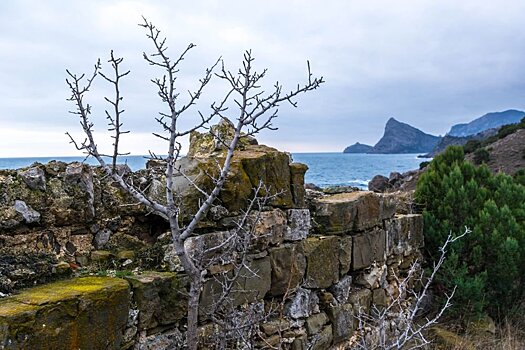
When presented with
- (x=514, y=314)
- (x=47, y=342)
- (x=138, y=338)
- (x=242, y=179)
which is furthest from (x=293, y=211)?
(x=514, y=314)

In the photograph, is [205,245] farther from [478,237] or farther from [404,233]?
[478,237]

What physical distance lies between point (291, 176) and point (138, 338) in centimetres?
199

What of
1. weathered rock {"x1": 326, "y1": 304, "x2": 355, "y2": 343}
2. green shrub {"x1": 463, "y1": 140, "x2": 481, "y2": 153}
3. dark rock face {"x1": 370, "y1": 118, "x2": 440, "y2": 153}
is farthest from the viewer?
dark rock face {"x1": 370, "y1": 118, "x2": 440, "y2": 153}

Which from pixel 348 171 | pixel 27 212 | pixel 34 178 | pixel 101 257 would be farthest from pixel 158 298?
pixel 348 171

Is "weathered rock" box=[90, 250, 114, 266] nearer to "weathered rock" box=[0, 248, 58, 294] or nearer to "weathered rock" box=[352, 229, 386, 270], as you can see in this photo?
"weathered rock" box=[0, 248, 58, 294]

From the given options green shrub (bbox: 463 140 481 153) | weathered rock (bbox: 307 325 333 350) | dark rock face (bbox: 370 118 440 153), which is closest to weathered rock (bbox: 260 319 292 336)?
weathered rock (bbox: 307 325 333 350)

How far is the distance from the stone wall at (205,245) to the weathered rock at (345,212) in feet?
0.04

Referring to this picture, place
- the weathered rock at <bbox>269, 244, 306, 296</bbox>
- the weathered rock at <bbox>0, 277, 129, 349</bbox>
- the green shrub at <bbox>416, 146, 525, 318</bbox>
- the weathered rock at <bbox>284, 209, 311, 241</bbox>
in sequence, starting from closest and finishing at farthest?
the weathered rock at <bbox>0, 277, 129, 349</bbox>, the weathered rock at <bbox>269, 244, 306, 296</bbox>, the weathered rock at <bbox>284, 209, 311, 241</bbox>, the green shrub at <bbox>416, 146, 525, 318</bbox>

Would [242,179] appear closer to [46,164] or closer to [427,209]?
[46,164]

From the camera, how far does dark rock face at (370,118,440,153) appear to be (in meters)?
141

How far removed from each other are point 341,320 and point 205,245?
6.69ft

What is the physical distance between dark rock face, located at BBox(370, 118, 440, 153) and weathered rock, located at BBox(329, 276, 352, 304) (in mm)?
141280

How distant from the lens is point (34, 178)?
3.18 meters

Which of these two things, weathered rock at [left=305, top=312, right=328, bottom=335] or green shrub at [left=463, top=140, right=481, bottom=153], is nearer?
weathered rock at [left=305, top=312, right=328, bottom=335]
